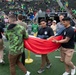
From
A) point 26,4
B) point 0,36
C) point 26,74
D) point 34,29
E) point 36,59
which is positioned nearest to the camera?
point 26,74

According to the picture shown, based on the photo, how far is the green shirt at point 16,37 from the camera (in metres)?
4.82

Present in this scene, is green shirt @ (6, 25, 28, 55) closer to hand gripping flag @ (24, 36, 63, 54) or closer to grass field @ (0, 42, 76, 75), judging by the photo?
hand gripping flag @ (24, 36, 63, 54)

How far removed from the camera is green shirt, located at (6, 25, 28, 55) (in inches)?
190

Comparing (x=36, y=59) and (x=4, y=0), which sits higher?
(x=4, y=0)

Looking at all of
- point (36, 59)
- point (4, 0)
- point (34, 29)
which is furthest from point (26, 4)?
point (36, 59)

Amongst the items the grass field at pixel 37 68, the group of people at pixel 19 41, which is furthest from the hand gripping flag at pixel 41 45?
the grass field at pixel 37 68

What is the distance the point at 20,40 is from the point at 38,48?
0.80m

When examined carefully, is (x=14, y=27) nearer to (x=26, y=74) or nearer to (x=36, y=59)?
(x=26, y=74)

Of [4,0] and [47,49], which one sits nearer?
Answer: [47,49]

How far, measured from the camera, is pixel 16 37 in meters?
4.86

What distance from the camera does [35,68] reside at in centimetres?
647

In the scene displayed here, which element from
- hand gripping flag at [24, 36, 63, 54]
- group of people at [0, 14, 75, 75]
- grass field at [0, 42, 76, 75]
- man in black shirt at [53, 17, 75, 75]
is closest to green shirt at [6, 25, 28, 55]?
group of people at [0, 14, 75, 75]

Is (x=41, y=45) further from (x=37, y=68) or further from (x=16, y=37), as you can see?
(x=37, y=68)

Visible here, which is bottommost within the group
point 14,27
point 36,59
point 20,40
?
point 36,59
